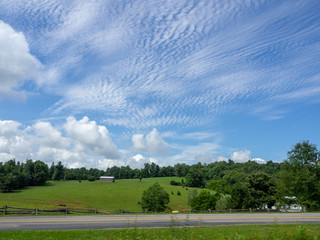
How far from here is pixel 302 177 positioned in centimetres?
3941

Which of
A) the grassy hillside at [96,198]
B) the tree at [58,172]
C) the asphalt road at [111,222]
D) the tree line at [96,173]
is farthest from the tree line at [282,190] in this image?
the tree at [58,172]

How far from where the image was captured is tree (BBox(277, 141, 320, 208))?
3878 centimetres

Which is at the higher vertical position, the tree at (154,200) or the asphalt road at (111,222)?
the asphalt road at (111,222)

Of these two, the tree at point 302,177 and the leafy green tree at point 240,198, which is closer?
the tree at point 302,177

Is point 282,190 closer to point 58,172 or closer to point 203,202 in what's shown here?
point 203,202

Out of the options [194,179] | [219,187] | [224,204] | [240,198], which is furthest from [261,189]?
[194,179]

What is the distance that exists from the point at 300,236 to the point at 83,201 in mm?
74112

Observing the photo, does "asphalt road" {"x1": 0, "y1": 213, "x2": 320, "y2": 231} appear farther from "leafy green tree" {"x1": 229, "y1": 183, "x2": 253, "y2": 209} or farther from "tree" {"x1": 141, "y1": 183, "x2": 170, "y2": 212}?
"tree" {"x1": 141, "y1": 183, "x2": 170, "y2": 212}

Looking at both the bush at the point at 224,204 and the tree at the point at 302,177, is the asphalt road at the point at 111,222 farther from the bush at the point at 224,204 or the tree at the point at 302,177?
the bush at the point at 224,204

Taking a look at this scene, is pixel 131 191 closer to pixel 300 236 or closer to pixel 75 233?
pixel 75 233

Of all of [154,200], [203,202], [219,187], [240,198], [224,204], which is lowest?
[203,202]

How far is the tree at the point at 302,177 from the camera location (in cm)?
3878

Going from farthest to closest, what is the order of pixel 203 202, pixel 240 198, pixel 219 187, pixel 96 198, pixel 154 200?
pixel 219 187
pixel 96 198
pixel 203 202
pixel 154 200
pixel 240 198

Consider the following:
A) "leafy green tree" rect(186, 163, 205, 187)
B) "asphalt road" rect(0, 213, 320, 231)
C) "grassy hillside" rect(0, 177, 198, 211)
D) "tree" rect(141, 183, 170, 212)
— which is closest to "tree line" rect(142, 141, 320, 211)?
"tree" rect(141, 183, 170, 212)
